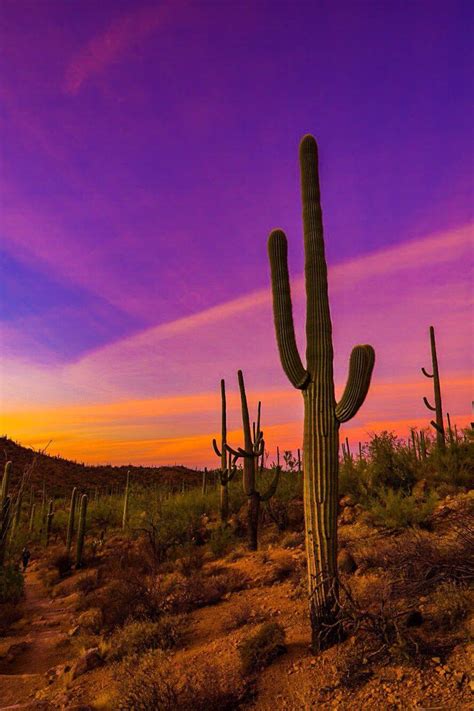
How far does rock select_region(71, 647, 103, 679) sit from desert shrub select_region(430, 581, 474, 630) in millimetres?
5784

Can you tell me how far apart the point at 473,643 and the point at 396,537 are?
4566 millimetres

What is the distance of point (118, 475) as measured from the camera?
183 ft

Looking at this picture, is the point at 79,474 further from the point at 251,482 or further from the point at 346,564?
the point at 346,564

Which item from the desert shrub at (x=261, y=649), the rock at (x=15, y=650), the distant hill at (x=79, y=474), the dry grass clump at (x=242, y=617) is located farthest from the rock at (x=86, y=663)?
the distant hill at (x=79, y=474)

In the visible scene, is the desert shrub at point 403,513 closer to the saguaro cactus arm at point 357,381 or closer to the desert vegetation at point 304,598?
the desert vegetation at point 304,598

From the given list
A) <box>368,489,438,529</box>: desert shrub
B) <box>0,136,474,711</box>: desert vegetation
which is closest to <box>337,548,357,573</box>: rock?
<box>0,136,474,711</box>: desert vegetation

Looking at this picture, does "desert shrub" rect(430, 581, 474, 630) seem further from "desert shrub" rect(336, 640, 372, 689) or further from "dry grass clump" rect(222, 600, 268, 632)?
"dry grass clump" rect(222, 600, 268, 632)

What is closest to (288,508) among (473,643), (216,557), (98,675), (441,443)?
(216,557)

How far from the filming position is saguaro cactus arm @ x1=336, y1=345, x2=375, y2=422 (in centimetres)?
709

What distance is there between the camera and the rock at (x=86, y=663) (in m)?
8.52

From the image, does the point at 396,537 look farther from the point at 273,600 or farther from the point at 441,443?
the point at 441,443

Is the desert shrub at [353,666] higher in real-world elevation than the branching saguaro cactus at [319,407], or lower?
lower

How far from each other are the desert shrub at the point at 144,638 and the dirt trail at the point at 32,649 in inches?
50.7

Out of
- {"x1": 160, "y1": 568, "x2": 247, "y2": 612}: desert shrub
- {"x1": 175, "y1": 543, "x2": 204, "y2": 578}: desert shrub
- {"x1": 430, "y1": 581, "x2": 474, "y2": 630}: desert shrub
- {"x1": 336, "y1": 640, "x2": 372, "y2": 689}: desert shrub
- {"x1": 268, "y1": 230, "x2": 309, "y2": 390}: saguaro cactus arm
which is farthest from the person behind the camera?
{"x1": 175, "y1": 543, "x2": 204, "y2": 578}: desert shrub
